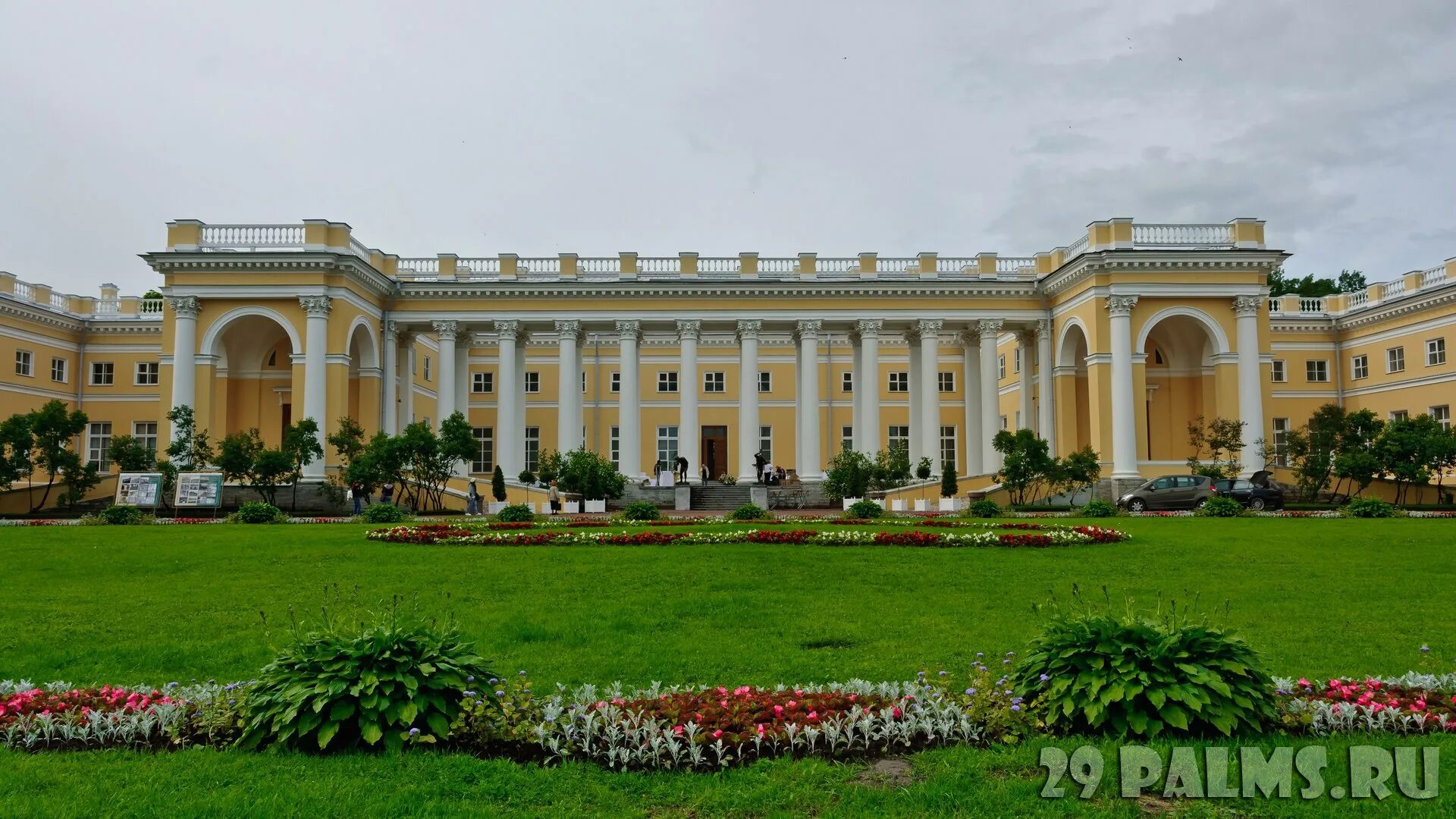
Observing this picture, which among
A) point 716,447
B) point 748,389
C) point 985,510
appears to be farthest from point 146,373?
point 985,510

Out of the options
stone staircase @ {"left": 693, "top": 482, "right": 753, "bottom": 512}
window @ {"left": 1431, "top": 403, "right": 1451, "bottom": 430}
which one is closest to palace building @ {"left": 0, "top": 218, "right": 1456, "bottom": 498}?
window @ {"left": 1431, "top": 403, "right": 1451, "bottom": 430}

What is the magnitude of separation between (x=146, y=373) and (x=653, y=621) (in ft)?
151

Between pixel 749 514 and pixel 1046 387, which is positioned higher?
pixel 1046 387

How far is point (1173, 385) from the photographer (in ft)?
129

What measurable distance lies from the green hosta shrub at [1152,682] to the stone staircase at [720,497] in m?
29.5

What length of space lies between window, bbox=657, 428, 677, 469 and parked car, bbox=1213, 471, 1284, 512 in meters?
26.6

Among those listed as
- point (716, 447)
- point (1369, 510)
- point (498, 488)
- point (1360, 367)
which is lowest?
point (1369, 510)

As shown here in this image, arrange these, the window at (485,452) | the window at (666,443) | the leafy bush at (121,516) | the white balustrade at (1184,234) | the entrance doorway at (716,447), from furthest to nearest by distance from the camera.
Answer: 1. the window at (666,443)
2. the entrance doorway at (716,447)
3. the window at (485,452)
4. the white balustrade at (1184,234)
5. the leafy bush at (121,516)

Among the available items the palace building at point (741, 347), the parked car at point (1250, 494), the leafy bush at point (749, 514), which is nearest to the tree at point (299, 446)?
the palace building at point (741, 347)

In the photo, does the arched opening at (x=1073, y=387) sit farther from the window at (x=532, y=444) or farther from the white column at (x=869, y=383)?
the window at (x=532, y=444)

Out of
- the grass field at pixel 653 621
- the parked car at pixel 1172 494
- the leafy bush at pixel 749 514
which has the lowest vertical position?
the grass field at pixel 653 621

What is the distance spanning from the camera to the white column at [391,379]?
37625 millimetres

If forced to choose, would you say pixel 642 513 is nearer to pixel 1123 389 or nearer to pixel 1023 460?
pixel 1023 460

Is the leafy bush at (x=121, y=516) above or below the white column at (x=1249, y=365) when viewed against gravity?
below
